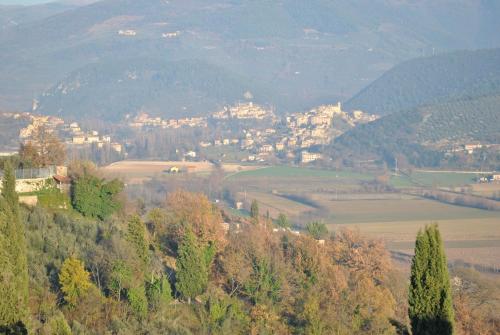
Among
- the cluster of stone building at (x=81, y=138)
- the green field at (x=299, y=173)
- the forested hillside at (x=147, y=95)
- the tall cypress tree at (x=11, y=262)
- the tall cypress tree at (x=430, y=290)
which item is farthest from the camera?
the forested hillside at (x=147, y=95)

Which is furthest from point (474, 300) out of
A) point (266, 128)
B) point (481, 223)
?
point (266, 128)

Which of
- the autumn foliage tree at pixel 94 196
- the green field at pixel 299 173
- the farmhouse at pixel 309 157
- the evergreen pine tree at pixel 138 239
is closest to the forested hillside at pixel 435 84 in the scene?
the farmhouse at pixel 309 157

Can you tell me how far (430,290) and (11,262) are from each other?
7594mm

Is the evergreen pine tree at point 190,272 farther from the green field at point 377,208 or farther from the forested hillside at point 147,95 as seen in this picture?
the forested hillside at point 147,95

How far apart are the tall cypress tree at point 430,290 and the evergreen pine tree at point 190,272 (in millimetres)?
9039

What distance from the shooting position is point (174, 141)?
11525 centimetres

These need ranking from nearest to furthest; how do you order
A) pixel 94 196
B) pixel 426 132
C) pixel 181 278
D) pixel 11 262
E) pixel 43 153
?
1. pixel 11 262
2. pixel 181 278
3. pixel 94 196
4. pixel 43 153
5. pixel 426 132

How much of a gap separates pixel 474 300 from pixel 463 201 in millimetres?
38025

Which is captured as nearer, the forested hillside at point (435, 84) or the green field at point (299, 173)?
the green field at point (299, 173)

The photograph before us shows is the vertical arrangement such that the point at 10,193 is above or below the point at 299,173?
above

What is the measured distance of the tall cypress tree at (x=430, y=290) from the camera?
657 inches

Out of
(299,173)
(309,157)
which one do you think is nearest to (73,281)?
(299,173)

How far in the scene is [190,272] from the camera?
25.3m

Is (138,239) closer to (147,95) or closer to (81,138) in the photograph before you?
(81,138)
